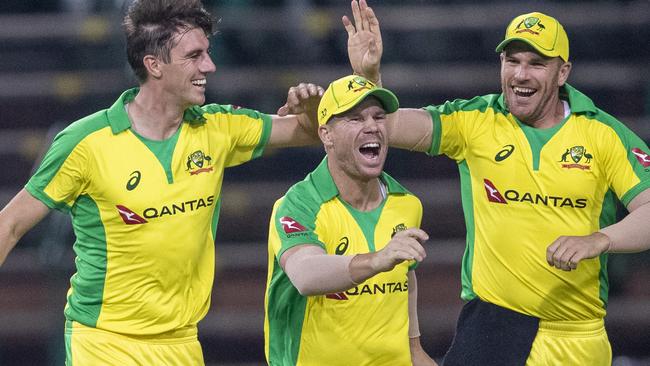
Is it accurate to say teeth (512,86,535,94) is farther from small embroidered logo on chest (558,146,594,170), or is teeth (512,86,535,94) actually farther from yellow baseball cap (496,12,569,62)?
small embroidered logo on chest (558,146,594,170)

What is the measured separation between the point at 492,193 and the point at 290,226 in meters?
0.80

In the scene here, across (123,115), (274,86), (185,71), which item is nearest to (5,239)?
(123,115)

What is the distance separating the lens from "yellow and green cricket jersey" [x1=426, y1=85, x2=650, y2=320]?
464 centimetres

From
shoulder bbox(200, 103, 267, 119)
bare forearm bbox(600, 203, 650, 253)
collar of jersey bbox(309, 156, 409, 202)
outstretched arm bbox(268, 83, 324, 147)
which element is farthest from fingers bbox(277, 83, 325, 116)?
bare forearm bbox(600, 203, 650, 253)

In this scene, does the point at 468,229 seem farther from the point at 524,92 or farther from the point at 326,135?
the point at 326,135

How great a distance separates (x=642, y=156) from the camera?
468 centimetres

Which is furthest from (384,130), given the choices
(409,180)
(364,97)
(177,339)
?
(409,180)

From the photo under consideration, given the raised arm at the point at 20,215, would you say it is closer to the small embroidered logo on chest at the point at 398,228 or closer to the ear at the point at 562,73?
the small embroidered logo on chest at the point at 398,228

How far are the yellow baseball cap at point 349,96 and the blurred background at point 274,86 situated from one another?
2.77 m

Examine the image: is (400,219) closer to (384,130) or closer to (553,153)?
(384,130)

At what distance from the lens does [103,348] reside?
4480mm

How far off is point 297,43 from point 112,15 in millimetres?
1024

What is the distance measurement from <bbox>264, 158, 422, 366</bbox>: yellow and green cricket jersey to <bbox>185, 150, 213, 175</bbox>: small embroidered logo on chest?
30 cm

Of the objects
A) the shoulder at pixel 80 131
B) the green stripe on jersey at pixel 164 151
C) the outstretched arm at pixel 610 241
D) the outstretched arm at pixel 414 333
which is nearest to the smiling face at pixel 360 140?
the outstretched arm at pixel 414 333
